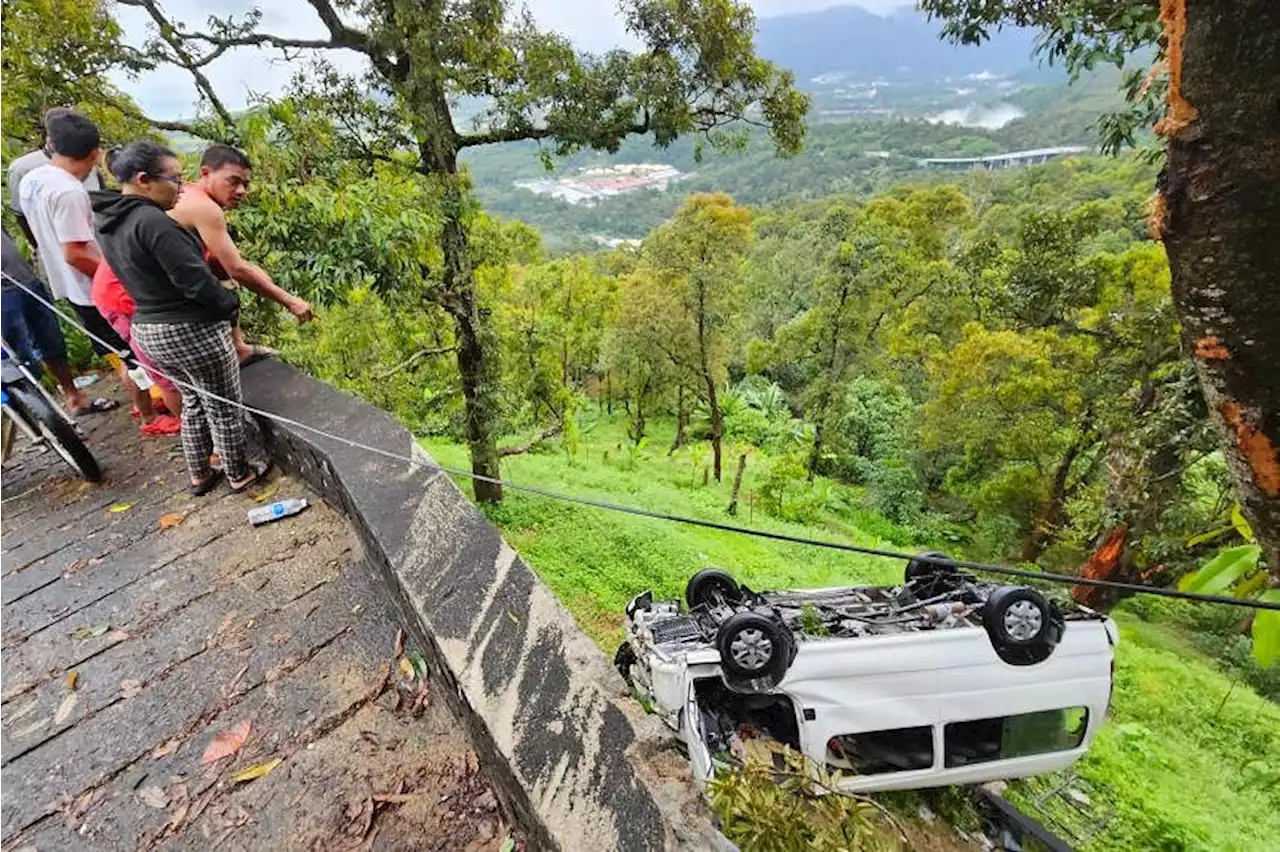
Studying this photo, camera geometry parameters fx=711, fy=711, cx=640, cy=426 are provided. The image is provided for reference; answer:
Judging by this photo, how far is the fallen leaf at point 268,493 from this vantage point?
153 inches

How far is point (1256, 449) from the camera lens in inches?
46.2

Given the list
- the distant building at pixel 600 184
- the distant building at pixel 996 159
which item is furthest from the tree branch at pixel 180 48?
the distant building at pixel 996 159

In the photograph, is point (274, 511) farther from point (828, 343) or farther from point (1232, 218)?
point (828, 343)

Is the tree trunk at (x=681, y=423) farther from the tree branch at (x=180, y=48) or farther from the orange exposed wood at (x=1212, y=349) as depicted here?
the orange exposed wood at (x=1212, y=349)

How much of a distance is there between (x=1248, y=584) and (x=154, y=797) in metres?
3.13

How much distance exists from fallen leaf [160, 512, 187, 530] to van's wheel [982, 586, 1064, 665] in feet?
15.3

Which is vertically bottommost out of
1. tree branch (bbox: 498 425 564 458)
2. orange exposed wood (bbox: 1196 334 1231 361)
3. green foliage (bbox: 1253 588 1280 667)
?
tree branch (bbox: 498 425 564 458)

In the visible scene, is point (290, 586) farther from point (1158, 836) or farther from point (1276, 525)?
point (1158, 836)

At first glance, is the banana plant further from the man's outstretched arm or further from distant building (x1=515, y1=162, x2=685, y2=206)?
distant building (x1=515, y1=162, x2=685, y2=206)

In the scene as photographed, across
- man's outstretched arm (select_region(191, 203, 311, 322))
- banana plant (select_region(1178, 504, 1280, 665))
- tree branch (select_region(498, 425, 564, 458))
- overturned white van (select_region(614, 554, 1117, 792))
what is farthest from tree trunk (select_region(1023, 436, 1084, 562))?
man's outstretched arm (select_region(191, 203, 311, 322))

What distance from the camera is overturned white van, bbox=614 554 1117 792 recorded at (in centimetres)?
400

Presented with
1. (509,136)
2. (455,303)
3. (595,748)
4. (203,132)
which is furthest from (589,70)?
(595,748)

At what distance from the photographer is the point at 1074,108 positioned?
412 feet

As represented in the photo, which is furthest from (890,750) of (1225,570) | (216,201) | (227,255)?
(216,201)
